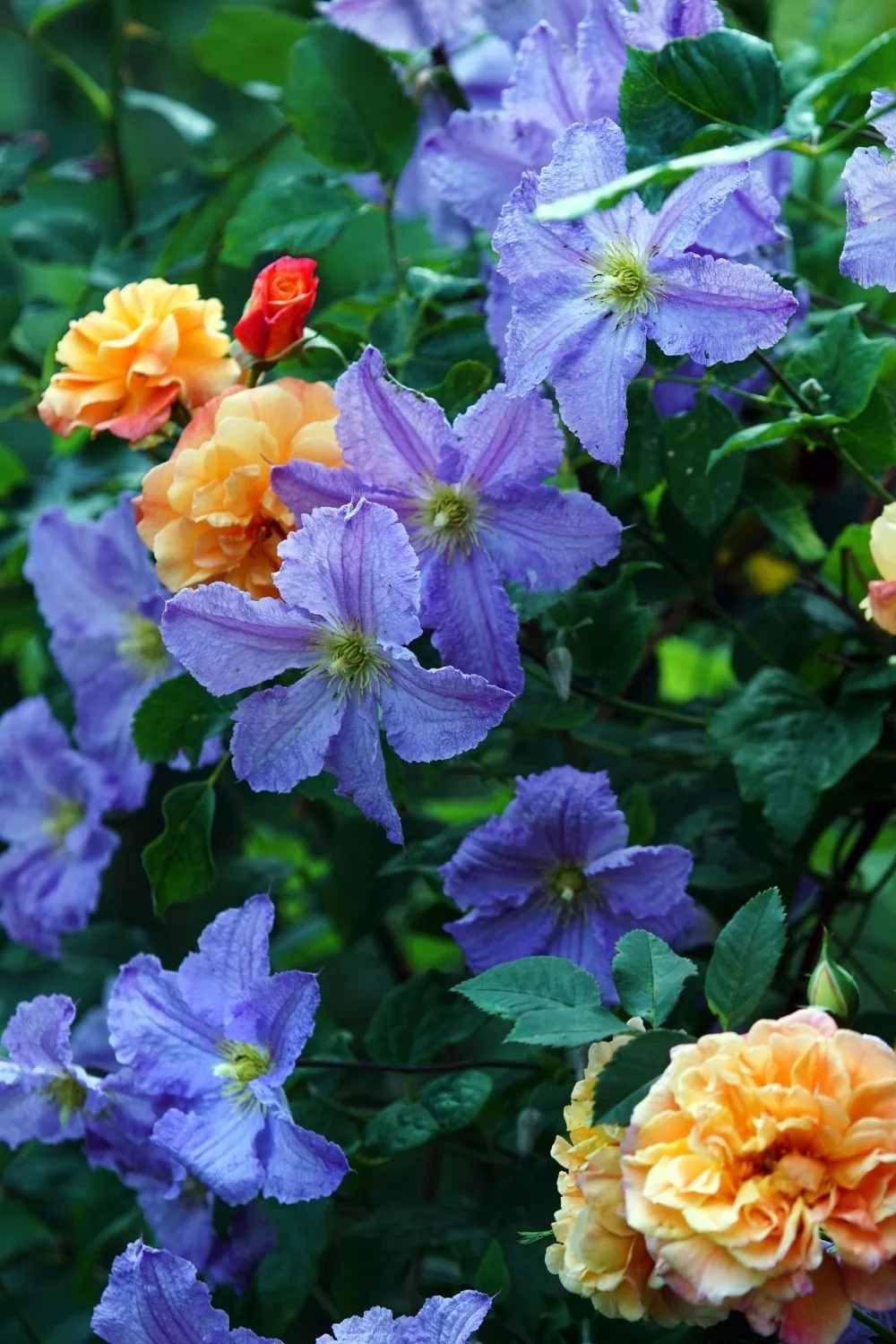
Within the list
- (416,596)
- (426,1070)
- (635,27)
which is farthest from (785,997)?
(635,27)

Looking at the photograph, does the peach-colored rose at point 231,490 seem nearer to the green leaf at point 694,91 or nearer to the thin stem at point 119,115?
the green leaf at point 694,91

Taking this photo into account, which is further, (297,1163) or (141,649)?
(141,649)

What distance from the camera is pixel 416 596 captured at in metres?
0.48

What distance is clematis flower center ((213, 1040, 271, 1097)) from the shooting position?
55cm

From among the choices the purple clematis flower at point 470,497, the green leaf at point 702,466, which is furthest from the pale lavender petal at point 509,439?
the green leaf at point 702,466

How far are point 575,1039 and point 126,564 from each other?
1.24 ft

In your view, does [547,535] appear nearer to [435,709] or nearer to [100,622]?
[435,709]

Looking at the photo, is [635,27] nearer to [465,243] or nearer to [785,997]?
[465,243]

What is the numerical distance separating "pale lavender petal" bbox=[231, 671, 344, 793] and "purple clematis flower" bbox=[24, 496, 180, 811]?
7.5 inches

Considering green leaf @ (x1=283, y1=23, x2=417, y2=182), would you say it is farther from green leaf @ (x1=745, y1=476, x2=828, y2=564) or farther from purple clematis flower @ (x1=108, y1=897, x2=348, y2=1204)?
purple clematis flower @ (x1=108, y1=897, x2=348, y2=1204)

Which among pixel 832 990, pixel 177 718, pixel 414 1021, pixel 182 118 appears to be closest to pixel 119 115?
pixel 182 118

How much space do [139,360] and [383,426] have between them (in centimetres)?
10

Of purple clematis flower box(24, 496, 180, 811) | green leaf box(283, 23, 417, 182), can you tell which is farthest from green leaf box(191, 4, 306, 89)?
purple clematis flower box(24, 496, 180, 811)

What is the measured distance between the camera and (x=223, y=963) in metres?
0.56
